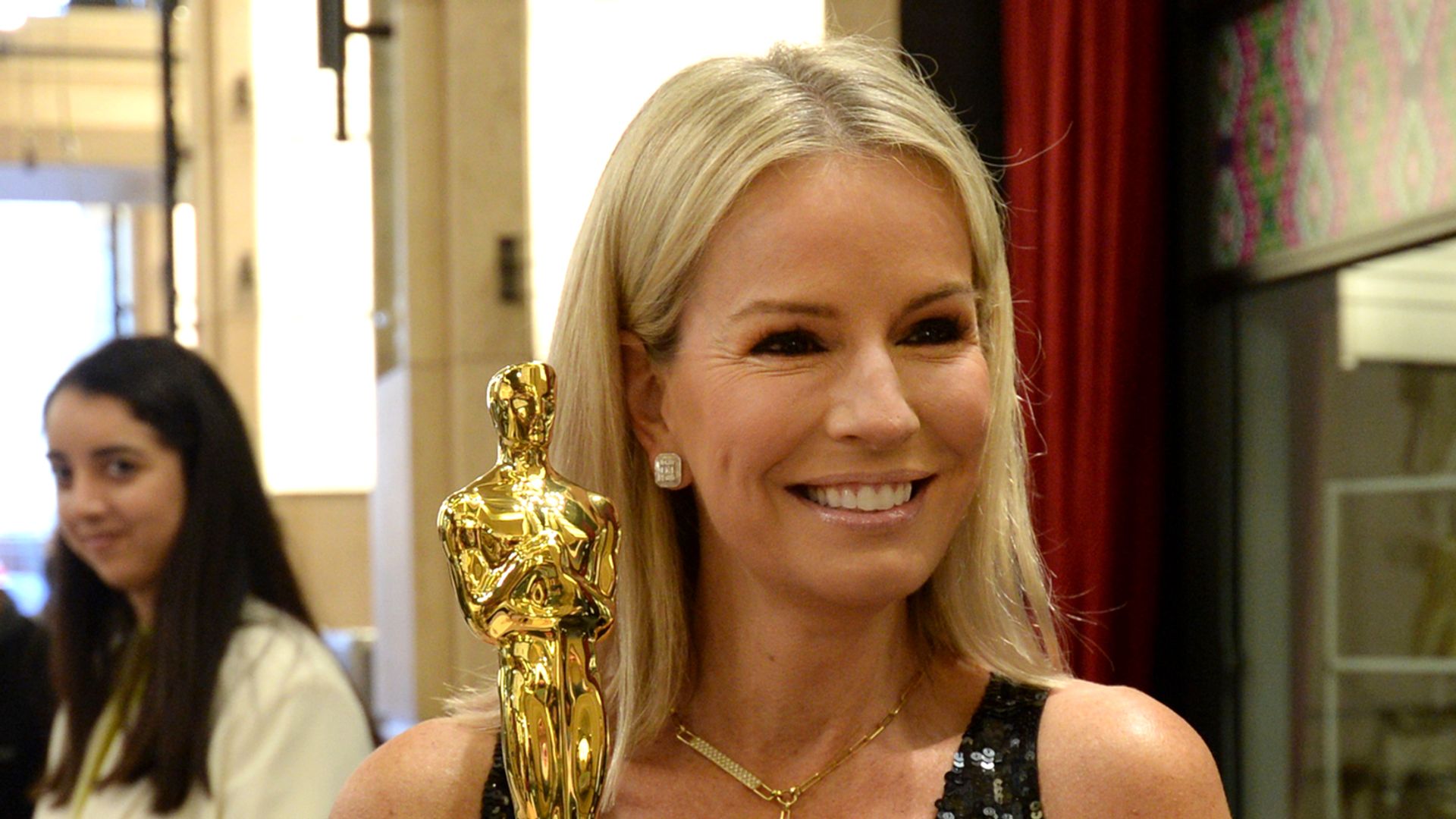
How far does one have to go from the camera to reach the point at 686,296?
5.11ft

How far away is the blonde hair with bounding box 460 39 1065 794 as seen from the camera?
1550mm

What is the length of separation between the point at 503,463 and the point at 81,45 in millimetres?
10879

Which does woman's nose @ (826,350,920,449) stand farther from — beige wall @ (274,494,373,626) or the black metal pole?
beige wall @ (274,494,373,626)

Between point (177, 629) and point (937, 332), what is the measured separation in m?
1.96

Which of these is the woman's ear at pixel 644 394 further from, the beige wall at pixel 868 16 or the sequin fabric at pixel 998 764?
the beige wall at pixel 868 16

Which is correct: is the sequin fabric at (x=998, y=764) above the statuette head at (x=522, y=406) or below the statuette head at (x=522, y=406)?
below

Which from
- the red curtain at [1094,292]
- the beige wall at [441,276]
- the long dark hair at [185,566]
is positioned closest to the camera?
the long dark hair at [185,566]

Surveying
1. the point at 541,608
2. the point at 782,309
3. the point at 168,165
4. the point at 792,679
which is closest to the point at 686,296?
the point at 782,309

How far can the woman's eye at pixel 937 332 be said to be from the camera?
1494 mm

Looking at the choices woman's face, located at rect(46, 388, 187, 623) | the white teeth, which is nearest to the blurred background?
woman's face, located at rect(46, 388, 187, 623)

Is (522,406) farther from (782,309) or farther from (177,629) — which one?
(177,629)

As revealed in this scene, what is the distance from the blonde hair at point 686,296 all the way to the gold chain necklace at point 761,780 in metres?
0.04

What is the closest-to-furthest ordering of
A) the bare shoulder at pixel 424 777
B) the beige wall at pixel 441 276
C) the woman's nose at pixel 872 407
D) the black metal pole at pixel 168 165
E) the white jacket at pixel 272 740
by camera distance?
the woman's nose at pixel 872 407, the bare shoulder at pixel 424 777, the white jacket at pixel 272 740, the beige wall at pixel 441 276, the black metal pole at pixel 168 165

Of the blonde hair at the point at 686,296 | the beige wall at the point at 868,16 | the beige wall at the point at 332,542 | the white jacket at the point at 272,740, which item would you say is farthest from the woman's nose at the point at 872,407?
the beige wall at the point at 332,542
